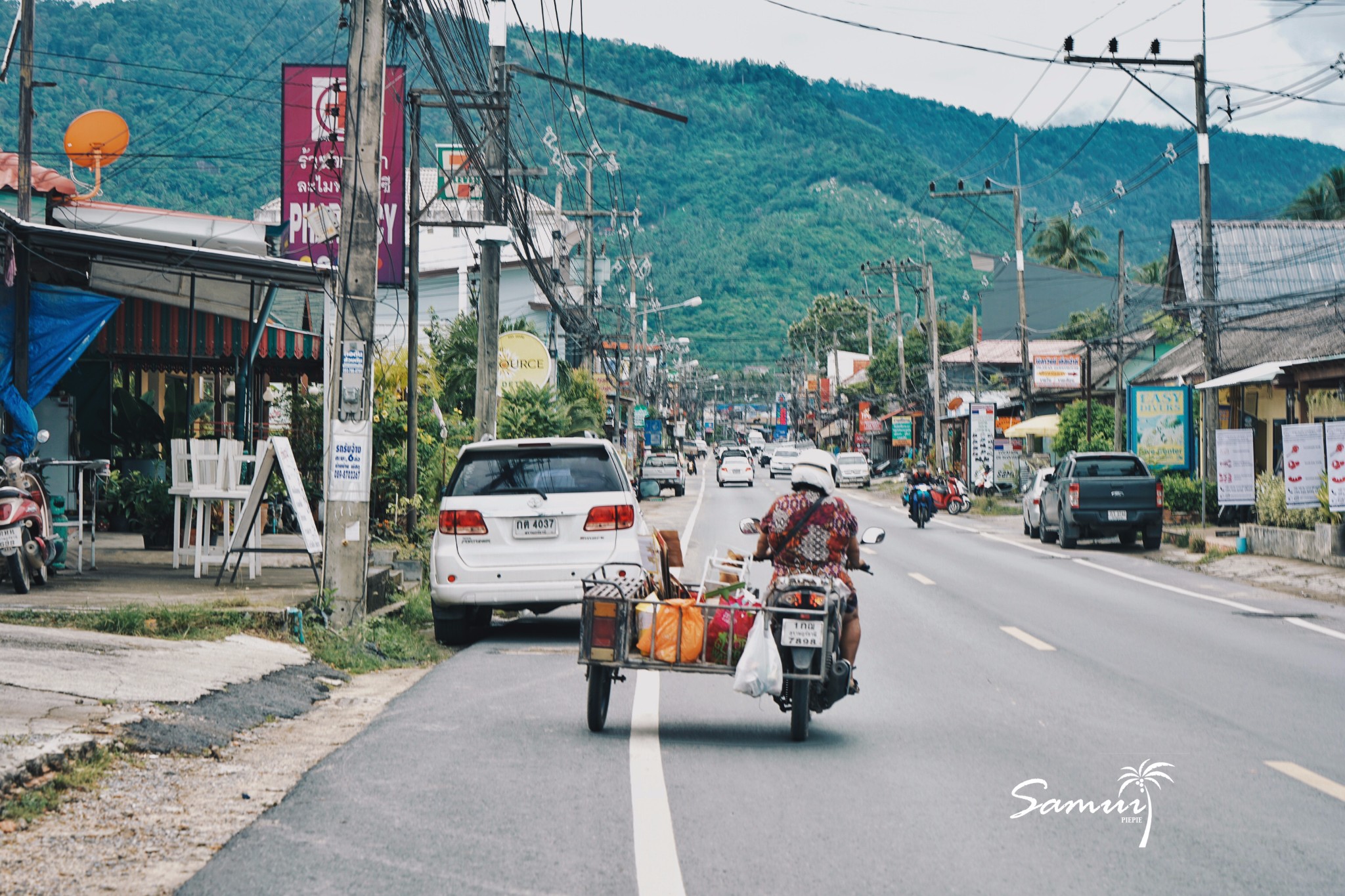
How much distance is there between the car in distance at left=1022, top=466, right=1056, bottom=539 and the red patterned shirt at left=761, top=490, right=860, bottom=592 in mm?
22528

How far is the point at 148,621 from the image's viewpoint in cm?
1102

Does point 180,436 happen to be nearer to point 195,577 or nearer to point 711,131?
point 195,577

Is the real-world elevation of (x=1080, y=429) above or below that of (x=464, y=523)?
above

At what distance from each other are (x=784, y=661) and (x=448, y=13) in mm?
9617

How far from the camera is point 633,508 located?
41.2 ft

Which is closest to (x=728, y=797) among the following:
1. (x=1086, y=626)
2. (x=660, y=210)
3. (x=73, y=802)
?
(x=73, y=802)

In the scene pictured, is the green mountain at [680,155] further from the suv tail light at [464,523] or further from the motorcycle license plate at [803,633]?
the motorcycle license plate at [803,633]

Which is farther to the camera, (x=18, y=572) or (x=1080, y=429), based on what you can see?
(x=1080, y=429)

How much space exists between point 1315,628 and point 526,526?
28.1ft

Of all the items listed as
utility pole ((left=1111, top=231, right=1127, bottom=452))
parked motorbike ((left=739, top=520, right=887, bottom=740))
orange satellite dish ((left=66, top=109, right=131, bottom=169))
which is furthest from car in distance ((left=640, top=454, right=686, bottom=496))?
parked motorbike ((left=739, top=520, right=887, bottom=740))

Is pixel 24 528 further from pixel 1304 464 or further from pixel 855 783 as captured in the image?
pixel 1304 464

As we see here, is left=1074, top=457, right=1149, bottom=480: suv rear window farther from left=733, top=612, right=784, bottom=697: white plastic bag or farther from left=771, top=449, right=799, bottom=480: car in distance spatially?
left=771, top=449, right=799, bottom=480: car in distance

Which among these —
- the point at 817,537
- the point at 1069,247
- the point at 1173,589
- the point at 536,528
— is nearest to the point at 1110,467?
the point at 1173,589

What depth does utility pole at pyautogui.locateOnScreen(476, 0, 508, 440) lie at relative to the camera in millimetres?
20750
